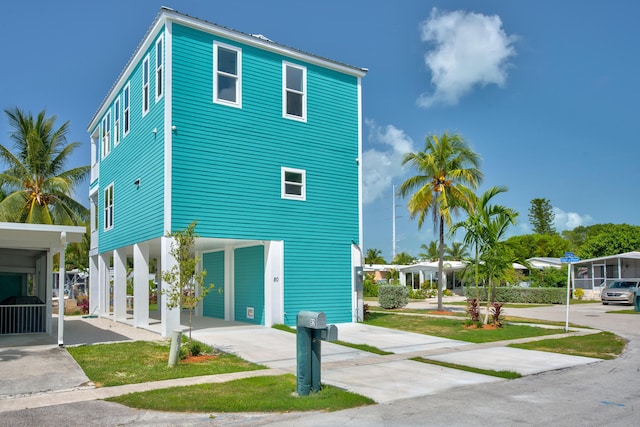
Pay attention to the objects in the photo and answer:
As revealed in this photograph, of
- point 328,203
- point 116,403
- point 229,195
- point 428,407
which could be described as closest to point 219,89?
point 229,195

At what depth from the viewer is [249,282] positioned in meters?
19.0

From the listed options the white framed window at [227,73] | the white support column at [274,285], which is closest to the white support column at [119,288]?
the white support column at [274,285]

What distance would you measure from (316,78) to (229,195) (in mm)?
5302

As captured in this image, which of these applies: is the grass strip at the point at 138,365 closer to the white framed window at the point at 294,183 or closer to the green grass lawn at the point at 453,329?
the white framed window at the point at 294,183

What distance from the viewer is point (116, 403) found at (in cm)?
805

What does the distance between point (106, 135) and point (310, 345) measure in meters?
18.5

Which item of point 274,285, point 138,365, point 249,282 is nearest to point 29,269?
point 249,282

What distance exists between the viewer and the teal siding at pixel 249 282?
18250 mm

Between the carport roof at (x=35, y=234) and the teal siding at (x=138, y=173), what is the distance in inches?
104

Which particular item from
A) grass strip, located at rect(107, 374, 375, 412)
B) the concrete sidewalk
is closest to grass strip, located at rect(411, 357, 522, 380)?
the concrete sidewalk

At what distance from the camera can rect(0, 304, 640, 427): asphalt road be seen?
7043mm

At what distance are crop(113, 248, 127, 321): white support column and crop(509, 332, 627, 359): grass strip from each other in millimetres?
13935

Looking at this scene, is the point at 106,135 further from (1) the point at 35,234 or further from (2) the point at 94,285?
(1) the point at 35,234

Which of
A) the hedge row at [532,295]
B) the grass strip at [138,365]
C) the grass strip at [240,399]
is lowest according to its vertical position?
the hedge row at [532,295]
